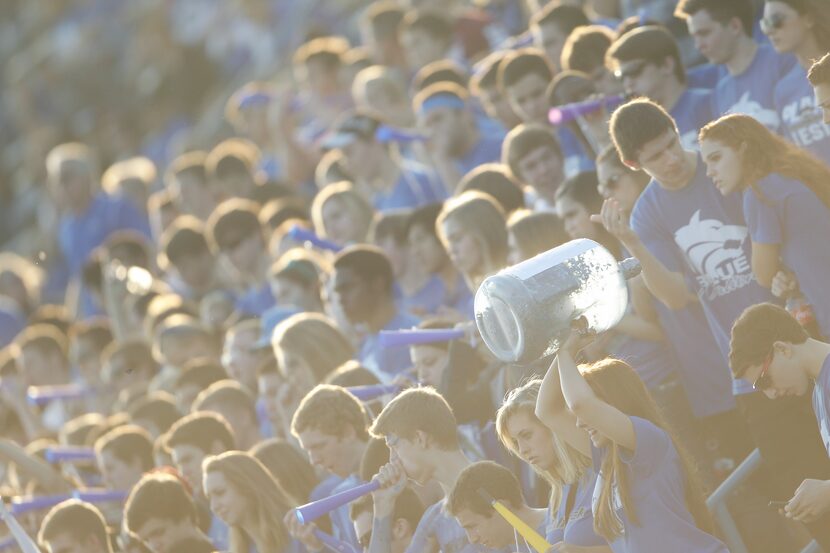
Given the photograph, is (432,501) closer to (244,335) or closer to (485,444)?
(485,444)

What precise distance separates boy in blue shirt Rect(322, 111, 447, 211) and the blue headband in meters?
0.53

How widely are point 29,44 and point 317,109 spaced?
10.6m

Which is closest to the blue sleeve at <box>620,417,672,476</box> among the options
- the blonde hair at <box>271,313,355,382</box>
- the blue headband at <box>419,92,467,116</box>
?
the blonde hair at <box>271,313,355,382</box>

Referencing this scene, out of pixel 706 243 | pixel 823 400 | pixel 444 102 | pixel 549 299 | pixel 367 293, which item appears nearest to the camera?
pixel 549 299

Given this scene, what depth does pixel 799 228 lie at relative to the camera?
6121 mm

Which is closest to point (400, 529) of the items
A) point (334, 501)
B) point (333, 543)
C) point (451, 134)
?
point (334, 501)

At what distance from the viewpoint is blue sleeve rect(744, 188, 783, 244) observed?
6.14 meters

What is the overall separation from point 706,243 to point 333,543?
1856mm

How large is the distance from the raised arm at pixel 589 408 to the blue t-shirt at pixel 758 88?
2131 millimetres

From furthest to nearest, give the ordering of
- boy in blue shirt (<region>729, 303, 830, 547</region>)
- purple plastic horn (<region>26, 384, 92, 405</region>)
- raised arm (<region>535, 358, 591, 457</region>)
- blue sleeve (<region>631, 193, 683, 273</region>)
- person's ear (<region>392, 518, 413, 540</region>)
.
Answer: purple plastic horn (<region>26, 384, 92, 405</region>)
blue sleeve (<region>631, 193, 683, 273</region>)
person's ear (<region>392, 518, 413, 540</region>)
raised arm (<region>535, 358, 591, 457</region>)
boy in blue shirt (<region>729, 303, 830, 547</region>)

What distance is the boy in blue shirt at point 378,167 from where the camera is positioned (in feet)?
33.9

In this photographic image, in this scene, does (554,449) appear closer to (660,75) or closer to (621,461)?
(621,461)

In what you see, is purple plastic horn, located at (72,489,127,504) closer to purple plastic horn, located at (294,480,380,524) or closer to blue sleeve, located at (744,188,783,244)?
purple plastic horn, located at (294,480,380,524)

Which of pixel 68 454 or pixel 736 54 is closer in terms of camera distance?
Result: pixel 736 54
